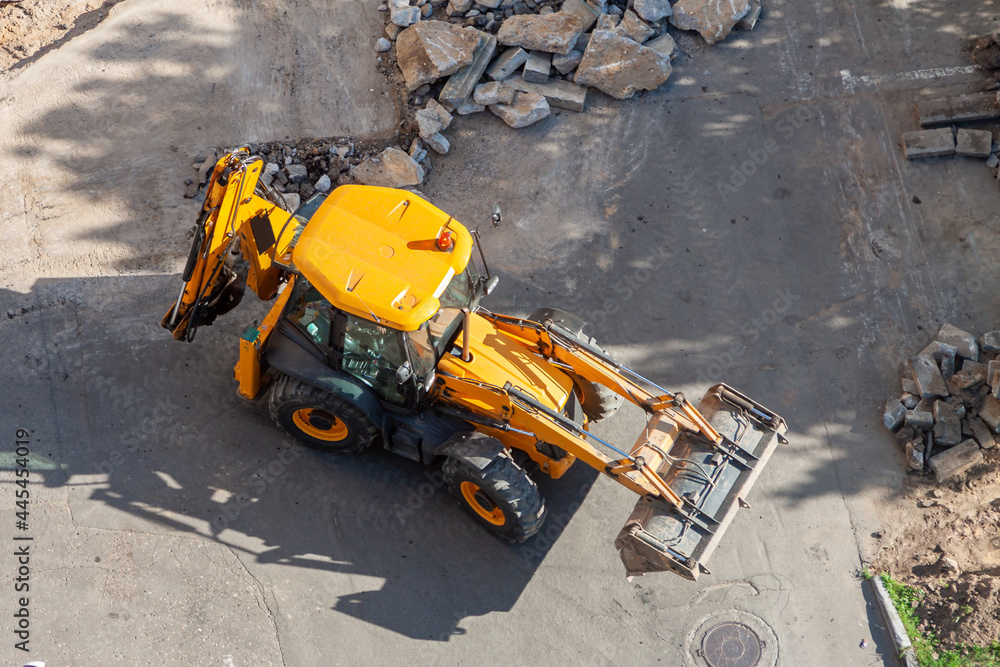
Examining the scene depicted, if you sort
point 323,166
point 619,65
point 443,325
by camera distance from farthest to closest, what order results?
point 619,65 → point 323,166 → point 443,325

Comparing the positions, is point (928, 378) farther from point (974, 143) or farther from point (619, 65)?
point (619, 65)

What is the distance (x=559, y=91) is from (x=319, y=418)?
5.49 metres

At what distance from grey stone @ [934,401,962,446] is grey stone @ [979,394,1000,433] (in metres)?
0.26

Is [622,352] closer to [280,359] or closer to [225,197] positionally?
[280,359]

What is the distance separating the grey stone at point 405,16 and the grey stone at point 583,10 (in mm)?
1999

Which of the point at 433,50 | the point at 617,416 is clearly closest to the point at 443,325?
the point at 617,416

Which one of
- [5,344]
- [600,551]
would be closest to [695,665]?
[600,551]

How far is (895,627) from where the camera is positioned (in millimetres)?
7184

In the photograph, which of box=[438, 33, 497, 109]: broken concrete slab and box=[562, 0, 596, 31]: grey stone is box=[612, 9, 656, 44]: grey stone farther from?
box=[438, 33, 497, 109]: broken concrete slab

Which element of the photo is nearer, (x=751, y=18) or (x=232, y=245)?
(x=232, y=245)

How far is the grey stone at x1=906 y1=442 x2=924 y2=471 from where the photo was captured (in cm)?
793

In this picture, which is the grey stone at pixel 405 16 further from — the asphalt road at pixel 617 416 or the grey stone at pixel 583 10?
the grey stone at pixel 583 10

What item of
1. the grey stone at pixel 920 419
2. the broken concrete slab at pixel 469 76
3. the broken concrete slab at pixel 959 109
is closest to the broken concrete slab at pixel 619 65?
the broken concrete slab at pixel 469 76

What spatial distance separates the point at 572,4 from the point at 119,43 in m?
6.09
